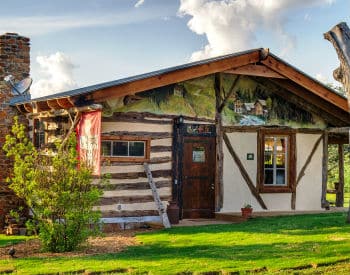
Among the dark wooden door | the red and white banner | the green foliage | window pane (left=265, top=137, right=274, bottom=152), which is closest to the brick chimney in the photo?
the red and white banner

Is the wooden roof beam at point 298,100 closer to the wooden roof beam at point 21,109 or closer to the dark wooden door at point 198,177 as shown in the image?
the dark wooden door at point 198,177

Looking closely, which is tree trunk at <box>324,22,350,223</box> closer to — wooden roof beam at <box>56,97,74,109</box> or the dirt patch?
the dirt patch

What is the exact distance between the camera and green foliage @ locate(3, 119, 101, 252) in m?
11.4

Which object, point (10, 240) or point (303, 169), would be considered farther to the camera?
point (303, 169)

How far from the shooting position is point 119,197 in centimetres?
1537

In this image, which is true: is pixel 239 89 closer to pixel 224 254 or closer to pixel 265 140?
pixel 265 140

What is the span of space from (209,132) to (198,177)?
1251mm

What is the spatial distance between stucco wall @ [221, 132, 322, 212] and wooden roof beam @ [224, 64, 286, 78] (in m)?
1.81

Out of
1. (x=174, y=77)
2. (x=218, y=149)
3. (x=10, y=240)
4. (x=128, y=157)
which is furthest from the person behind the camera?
(x=218, y=149)

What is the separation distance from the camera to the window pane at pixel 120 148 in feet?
49.9

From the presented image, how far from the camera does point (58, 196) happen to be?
11.4 meters

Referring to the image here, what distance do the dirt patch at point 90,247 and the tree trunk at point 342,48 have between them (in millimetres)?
5012

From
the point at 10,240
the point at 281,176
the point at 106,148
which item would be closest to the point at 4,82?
the point at 106,148

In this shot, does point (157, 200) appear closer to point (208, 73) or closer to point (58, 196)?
point (208, 73)
